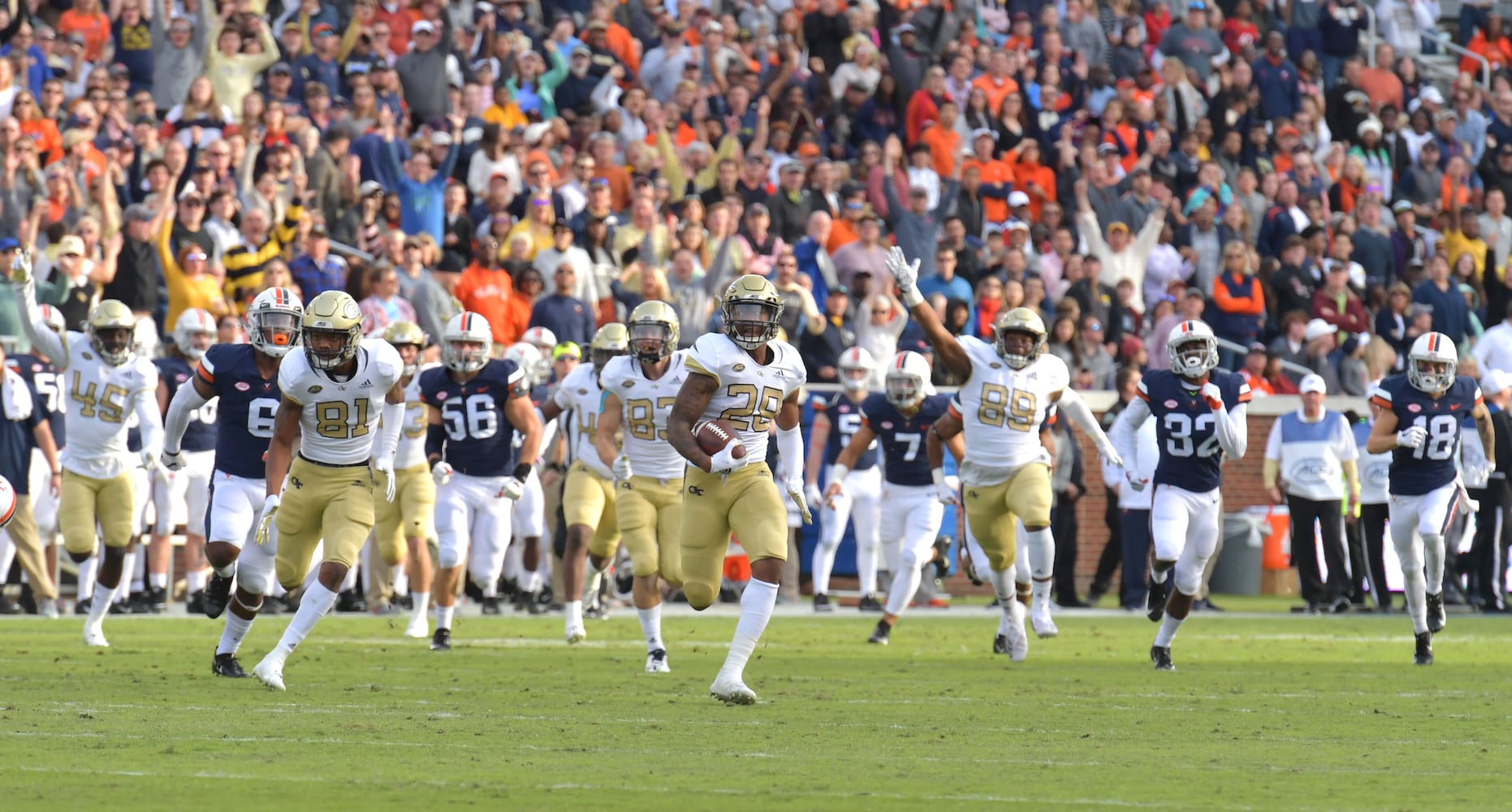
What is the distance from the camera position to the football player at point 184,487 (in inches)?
603

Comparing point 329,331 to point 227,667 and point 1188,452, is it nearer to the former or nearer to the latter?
point 227,667

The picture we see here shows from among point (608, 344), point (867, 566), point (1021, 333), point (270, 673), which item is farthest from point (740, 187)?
point (270, 673)

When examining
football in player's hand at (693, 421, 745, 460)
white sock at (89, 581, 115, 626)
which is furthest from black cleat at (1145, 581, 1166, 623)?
white sock at (89, 581, 115, 626)

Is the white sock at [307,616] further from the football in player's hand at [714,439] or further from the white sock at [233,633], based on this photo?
the football in player's hand at [714,439]

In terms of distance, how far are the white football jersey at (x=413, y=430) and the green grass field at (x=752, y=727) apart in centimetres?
113

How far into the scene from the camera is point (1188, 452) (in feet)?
38.8


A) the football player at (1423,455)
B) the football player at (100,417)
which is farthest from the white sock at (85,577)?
the football player at (1423,455)

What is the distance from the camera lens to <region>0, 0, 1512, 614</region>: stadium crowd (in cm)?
1667

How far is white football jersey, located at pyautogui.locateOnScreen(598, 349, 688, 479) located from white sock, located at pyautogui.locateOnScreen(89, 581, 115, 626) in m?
3.12

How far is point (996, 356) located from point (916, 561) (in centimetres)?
185

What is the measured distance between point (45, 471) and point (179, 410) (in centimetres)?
557

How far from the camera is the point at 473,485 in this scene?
13.8 metres

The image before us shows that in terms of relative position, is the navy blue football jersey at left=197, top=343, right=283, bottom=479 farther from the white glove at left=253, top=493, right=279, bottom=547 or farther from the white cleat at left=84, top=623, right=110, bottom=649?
the white cleat at left=84, top=623, right=110, bottom=649

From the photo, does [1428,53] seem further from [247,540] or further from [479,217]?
[247,540]
